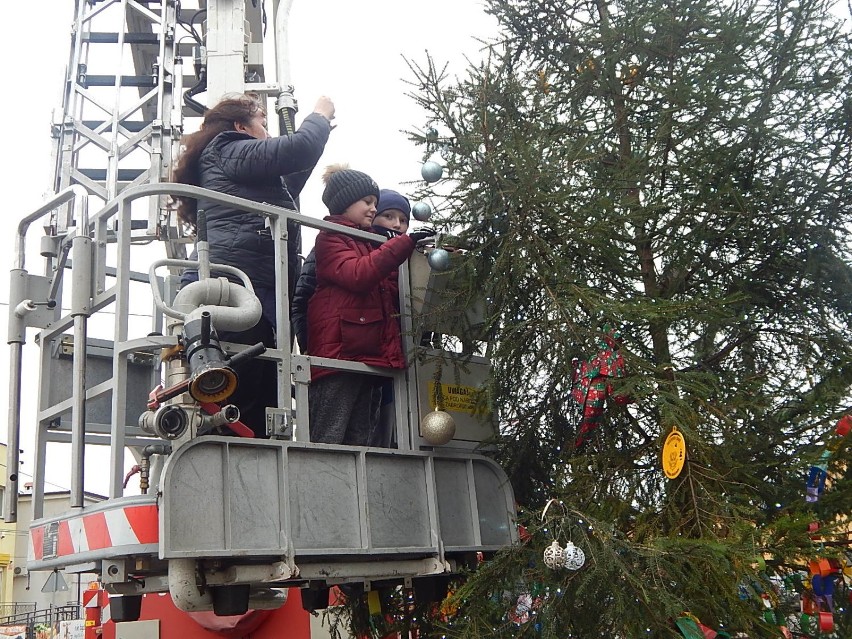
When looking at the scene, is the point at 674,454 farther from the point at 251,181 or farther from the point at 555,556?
the point at 251,181

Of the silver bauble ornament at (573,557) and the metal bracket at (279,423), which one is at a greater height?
the metal bracket at (279,423)

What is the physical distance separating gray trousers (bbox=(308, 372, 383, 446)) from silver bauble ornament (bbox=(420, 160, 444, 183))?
46.4 inches

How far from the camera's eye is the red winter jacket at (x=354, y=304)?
5359 mm

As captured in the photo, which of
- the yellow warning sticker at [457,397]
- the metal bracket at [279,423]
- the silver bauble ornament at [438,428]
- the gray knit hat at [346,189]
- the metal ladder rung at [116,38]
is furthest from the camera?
the metal ladder rung at [116,38]

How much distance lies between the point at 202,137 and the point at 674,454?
10.5 ft

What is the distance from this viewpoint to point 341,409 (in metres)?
5.37

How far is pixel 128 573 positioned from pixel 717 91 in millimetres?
4043

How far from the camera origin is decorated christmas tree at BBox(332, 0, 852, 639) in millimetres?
4652

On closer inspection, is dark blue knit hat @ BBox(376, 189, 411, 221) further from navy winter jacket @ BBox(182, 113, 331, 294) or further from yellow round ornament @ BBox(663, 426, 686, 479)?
yellow round ornament @ BBox(663, 426, 686, 479)

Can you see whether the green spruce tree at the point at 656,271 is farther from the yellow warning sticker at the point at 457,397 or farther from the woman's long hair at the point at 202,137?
the woman's long hair at the point at 202,137

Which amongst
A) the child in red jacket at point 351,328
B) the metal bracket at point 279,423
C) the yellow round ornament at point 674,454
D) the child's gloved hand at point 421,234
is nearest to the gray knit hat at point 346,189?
the child in red jacket at point 351,328

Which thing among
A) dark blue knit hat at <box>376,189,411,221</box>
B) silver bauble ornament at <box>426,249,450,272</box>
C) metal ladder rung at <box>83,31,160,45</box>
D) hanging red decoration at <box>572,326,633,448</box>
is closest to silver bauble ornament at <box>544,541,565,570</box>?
hanging red decoration at <box>572,326,633,448</box>

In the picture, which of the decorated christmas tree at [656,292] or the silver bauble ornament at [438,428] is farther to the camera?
the silver bauble ornament at [438,428]

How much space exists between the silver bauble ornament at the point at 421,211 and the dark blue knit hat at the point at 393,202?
0.52 meters
